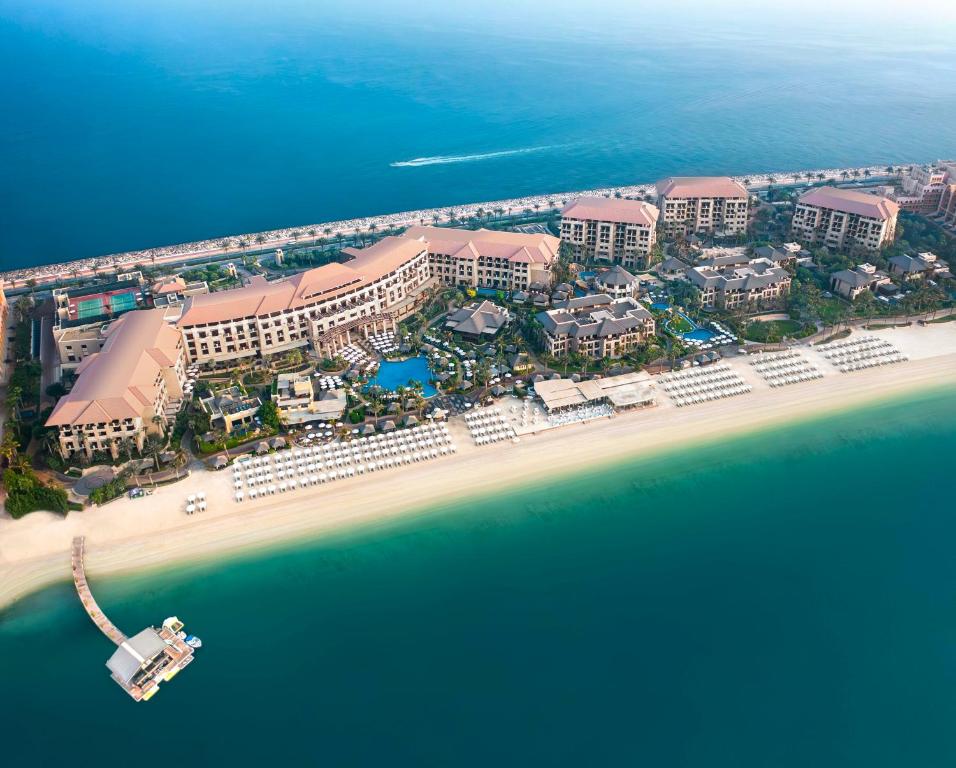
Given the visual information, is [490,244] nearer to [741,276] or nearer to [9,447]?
[741,276]

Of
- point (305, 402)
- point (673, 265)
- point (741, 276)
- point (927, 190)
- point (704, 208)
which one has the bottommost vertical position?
point (305, 402)

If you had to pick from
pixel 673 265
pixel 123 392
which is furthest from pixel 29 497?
pixel 673 265

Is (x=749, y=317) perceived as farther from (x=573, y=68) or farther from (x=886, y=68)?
(x=886, y=68)

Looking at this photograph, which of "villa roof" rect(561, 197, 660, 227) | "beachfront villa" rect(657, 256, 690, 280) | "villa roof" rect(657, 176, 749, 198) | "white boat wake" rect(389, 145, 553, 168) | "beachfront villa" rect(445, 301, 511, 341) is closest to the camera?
"beachfront villa" rect(445, 301, 511, 341)

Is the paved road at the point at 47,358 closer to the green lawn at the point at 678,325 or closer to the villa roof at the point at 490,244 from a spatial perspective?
the villa roof at the point at 490,244

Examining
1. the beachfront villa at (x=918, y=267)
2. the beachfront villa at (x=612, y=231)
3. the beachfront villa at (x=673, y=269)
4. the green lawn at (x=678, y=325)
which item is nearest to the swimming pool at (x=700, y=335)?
the green lawn at (x=678, y=325)

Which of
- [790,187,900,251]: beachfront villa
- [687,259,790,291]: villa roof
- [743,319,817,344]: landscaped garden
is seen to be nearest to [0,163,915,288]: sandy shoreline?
[790,187,900,251]: beachfront villa

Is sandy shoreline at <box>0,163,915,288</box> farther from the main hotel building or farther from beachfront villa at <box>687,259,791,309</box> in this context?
beachfront villa at <box>687,259,791,309</box>
